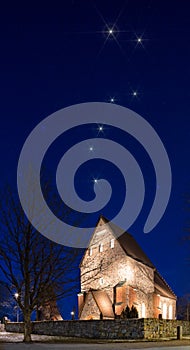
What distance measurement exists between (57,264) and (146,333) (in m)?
6.84

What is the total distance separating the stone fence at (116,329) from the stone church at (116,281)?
34.1 feet

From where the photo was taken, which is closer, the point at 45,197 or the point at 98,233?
the point at 45,197

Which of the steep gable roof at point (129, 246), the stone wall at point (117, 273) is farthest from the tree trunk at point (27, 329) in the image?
the steep gable roof at point (129, 246)

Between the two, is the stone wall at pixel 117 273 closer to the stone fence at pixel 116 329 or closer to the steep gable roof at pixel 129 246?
the steep gable roof at pixel 129 246

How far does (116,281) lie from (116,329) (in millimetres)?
18157

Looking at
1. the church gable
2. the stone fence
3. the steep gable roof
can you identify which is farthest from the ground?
Answer: the steep gable roof


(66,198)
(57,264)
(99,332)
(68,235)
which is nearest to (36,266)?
(57,264)

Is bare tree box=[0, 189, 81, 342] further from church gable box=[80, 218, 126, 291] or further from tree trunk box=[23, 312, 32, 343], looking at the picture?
church gable box=[80, 218, 126, 291]

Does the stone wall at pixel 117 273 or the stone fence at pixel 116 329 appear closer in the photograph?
the stone fence at pixel 116 329

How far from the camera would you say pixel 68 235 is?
25188 mm

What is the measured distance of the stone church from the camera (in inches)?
1626

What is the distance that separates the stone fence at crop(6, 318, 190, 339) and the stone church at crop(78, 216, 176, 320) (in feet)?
34.1

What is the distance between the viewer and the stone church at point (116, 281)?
136ft

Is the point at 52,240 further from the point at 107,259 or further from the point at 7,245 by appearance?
the point at 107,259
